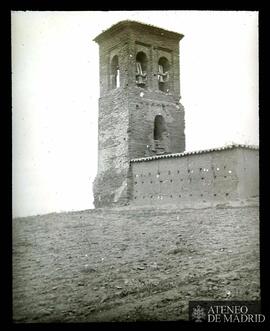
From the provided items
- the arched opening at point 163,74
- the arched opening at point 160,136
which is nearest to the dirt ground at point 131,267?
the arched opening at point 160,136

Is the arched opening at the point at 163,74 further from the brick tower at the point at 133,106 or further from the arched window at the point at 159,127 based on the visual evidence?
the arched window at the point at 159,127

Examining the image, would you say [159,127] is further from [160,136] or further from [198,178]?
[198,178]

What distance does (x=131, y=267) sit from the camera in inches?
366

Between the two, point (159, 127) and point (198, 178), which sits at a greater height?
point (159, 127)

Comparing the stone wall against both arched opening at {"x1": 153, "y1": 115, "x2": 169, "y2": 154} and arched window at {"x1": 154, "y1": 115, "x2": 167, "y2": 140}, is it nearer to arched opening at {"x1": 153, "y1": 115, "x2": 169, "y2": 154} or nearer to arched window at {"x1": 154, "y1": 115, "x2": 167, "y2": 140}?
arched opening at {"x1": 153, "y1": 115, "x2": 169, "y2": 154}

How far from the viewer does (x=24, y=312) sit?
884 centimetres

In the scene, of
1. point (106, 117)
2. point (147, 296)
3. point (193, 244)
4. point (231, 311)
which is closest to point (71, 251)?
point (147, 296)

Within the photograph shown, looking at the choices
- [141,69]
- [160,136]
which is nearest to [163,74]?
[141,69]

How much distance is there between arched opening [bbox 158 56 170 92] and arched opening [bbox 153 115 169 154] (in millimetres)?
866

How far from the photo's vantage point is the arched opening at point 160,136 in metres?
14.4

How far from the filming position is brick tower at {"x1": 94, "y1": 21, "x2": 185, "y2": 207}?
13414mm

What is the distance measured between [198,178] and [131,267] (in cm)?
301

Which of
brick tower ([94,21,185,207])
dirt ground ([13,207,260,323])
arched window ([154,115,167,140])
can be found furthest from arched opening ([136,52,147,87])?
dirt ground ([13,207,260,323])
